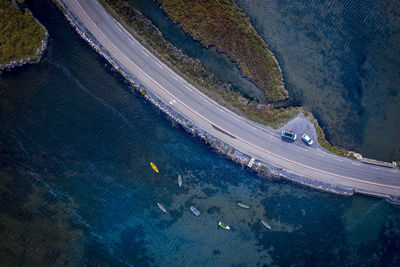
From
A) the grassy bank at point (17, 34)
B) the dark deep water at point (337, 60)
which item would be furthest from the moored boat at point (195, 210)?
Result: the grassy bank at point (17, 34)

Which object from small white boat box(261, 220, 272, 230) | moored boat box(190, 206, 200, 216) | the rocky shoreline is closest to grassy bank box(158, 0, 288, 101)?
the rocky shoreline

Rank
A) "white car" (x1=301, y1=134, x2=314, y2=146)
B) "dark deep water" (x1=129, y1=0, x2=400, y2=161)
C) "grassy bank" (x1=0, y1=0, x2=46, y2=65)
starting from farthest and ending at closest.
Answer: "dark deep water" (x1=129, y1=0, x2=400, y2=161) < "white car" (x1=301, y1=134, x2=314, y2=146) < "grassy bank" (x1=0, y1=0, x2=46, y2=65)

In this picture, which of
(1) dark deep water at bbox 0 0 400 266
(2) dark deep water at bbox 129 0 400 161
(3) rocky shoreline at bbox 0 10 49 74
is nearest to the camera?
(3) rocky shoreline at bbox 0 10 49 74

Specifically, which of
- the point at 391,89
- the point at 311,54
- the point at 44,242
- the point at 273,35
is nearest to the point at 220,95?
the point at 273,35

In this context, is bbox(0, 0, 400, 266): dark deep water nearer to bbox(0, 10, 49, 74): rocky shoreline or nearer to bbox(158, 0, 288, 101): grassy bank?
bbox(0, 10, 49, 74): rocky shoreline

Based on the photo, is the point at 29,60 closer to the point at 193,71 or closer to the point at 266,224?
the point at 193,71

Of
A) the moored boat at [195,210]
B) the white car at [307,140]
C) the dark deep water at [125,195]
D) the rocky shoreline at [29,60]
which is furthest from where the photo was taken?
the moored boat at [195,210]

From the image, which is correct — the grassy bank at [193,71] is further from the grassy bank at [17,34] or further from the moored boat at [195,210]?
the moored boat at [195,210]
